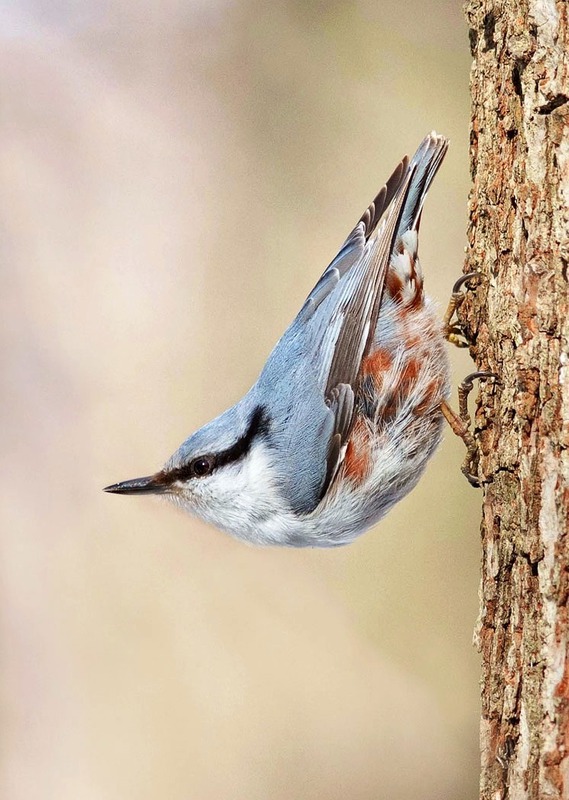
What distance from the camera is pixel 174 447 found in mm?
3045

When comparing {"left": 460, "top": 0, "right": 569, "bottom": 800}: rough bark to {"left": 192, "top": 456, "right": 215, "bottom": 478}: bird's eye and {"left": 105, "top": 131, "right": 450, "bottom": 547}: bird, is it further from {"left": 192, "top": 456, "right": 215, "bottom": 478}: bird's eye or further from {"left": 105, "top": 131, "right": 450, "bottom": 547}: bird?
{"left": 192, "top": 456, "right": 215, "bottom": 478}: bird's eye

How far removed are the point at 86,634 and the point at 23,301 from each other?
138 cm

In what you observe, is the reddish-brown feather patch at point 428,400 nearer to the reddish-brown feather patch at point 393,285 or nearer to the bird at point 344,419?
the bird at point 344,419

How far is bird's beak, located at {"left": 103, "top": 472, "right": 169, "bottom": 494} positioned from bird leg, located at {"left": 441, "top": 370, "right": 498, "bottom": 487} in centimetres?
80

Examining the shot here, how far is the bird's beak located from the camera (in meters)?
2.16

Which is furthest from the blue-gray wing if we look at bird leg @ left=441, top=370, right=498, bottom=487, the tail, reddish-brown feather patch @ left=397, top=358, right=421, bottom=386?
bird leg @ left=441, top=370, right=498, bottom=487

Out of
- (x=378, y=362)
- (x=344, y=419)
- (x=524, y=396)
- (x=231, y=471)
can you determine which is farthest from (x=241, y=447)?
(x=524, y=396)

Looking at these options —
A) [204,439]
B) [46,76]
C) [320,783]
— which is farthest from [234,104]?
[320,783]

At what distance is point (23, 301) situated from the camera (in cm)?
320

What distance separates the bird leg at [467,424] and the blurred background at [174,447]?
3.26 feet

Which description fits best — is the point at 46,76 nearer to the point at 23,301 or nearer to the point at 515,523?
the point at 23,301

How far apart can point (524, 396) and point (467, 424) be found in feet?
1.52

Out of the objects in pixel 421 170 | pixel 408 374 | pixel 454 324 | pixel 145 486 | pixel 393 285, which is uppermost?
pixel 421 170

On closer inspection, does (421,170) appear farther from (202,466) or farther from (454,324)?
(202,466)
